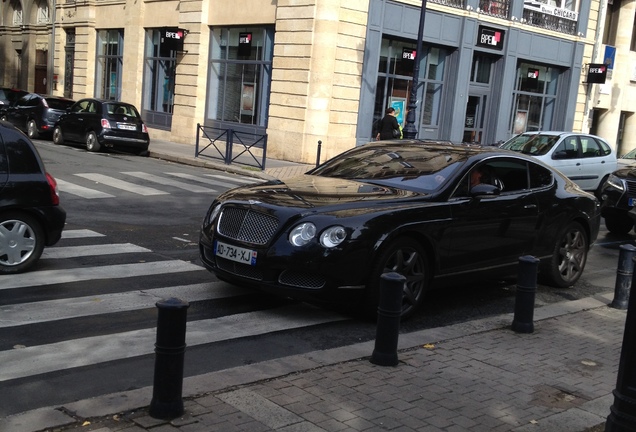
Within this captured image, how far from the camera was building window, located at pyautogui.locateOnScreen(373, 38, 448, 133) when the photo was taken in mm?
25109

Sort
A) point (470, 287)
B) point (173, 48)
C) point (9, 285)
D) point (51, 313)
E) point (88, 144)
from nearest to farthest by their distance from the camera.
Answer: point (51, 313), point (9, 285), point (470, 287), point (88, 144), point (173, 48)

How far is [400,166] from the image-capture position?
8.12 metres

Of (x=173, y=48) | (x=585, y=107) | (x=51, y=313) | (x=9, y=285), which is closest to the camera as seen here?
(x=51, y=313)

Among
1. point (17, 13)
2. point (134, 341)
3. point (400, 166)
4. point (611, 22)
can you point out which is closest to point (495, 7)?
point (611, 22)

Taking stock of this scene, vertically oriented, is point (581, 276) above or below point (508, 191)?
below

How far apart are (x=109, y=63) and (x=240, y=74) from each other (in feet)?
36.5

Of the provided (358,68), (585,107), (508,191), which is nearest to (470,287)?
(508,191)

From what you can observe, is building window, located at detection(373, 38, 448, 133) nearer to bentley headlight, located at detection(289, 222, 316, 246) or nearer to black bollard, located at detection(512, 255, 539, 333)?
black bollard, located at detection(512, 255, 539, 333)

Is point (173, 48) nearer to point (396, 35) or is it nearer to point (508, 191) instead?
point (396, 35)

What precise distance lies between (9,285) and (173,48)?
75.2 feet

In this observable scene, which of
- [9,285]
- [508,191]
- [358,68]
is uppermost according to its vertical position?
[358,68]

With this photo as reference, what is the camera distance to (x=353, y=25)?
2353 cm

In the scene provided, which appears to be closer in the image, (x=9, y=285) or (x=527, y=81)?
(x=9, y=285)

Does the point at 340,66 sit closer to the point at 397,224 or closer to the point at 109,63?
the point at 109,63
